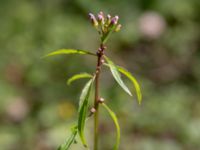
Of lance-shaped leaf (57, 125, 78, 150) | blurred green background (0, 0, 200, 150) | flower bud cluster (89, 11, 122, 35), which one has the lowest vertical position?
lance-shaped leaf (57, 125, 78, 150)

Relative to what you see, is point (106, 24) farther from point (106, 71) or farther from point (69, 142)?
point (106, 71)

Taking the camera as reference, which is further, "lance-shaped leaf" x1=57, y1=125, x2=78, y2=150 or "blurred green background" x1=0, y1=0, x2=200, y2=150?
"blurred green background" x1=0, y1=0, x2=200, y2=150

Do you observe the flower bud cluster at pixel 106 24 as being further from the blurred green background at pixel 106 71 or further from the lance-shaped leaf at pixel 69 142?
the blurred green background at pixel 106 71

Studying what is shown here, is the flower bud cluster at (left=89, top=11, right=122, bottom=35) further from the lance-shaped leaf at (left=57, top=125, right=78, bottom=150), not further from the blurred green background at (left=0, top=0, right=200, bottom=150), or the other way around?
the blurred green background at (left=0, top=0, right=200, bottom=150)

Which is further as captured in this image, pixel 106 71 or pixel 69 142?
pixel 106 71

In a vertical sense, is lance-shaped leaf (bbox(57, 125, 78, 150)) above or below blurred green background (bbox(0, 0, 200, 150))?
below

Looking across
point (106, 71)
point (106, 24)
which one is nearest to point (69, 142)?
point (106, 24)

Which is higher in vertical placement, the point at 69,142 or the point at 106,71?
the point at 106,71

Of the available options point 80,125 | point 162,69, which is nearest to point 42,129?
point 162,69

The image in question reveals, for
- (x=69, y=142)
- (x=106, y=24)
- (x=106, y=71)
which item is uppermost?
(x=106, y=71)

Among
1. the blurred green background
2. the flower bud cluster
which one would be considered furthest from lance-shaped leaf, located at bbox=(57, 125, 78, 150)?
the blurred green background
